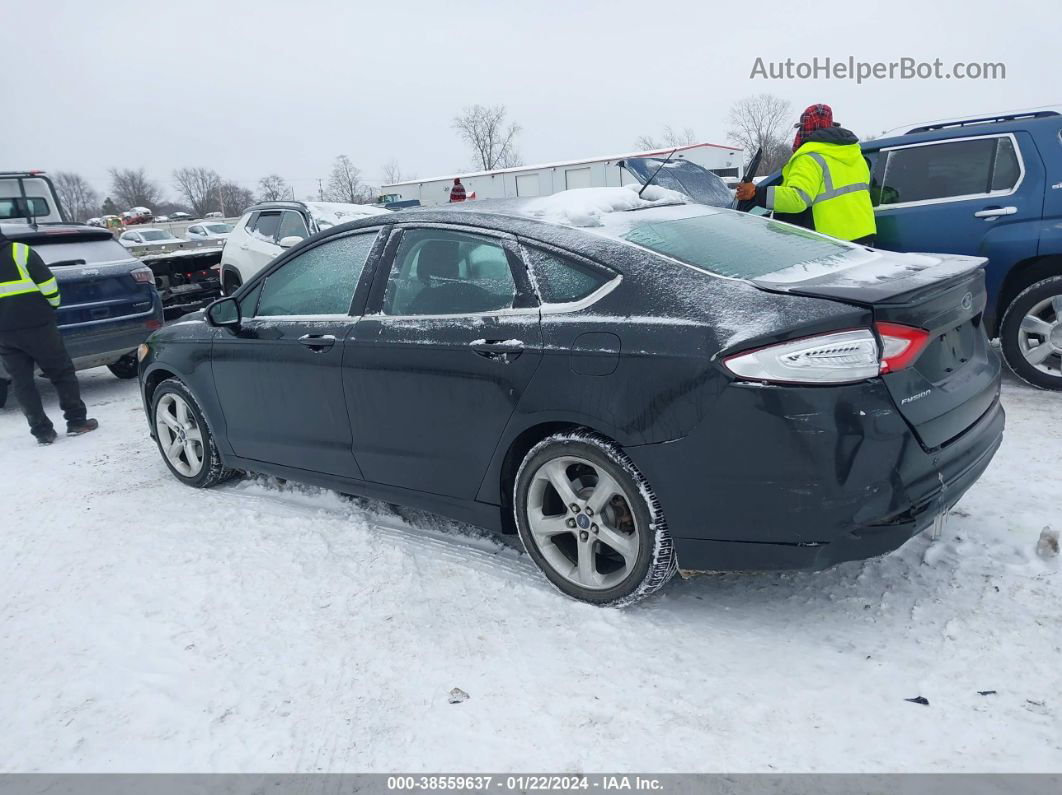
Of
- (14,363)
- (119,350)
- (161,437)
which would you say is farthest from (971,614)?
(119,350)

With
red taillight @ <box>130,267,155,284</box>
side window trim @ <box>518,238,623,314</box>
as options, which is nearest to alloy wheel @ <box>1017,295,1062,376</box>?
side window trim @ <box>518,238,623,314</box>

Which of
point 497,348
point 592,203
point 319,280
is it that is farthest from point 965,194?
point 319,280

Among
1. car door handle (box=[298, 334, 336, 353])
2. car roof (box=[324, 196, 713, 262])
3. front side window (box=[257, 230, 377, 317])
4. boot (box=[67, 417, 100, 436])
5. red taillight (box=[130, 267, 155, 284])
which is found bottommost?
boot (box=[67, 417, 100, 436])

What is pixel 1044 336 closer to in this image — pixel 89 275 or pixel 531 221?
pixel 531 221

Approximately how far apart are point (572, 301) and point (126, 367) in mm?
7553

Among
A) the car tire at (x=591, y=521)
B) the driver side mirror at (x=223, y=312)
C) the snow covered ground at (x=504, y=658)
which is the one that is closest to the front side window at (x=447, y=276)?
the car tire at (x=591, y=521)

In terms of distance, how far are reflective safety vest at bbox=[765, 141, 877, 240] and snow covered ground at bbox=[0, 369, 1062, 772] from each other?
2.21 metres

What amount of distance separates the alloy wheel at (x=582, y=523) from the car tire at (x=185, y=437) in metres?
2.57

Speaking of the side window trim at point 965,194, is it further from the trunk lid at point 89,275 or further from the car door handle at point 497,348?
the trunk lid at point 89,275

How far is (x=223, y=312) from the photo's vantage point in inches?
178

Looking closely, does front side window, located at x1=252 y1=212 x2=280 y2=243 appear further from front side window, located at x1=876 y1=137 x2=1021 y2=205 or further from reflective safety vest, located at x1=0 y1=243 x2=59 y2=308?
front side window, located at x1=876 y1=137 x2=1021 y2=205

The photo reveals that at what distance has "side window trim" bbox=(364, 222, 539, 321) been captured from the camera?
3100 mm

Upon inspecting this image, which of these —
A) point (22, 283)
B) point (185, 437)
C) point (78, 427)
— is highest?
point (22, 283)

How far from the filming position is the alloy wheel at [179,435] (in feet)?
15.9
